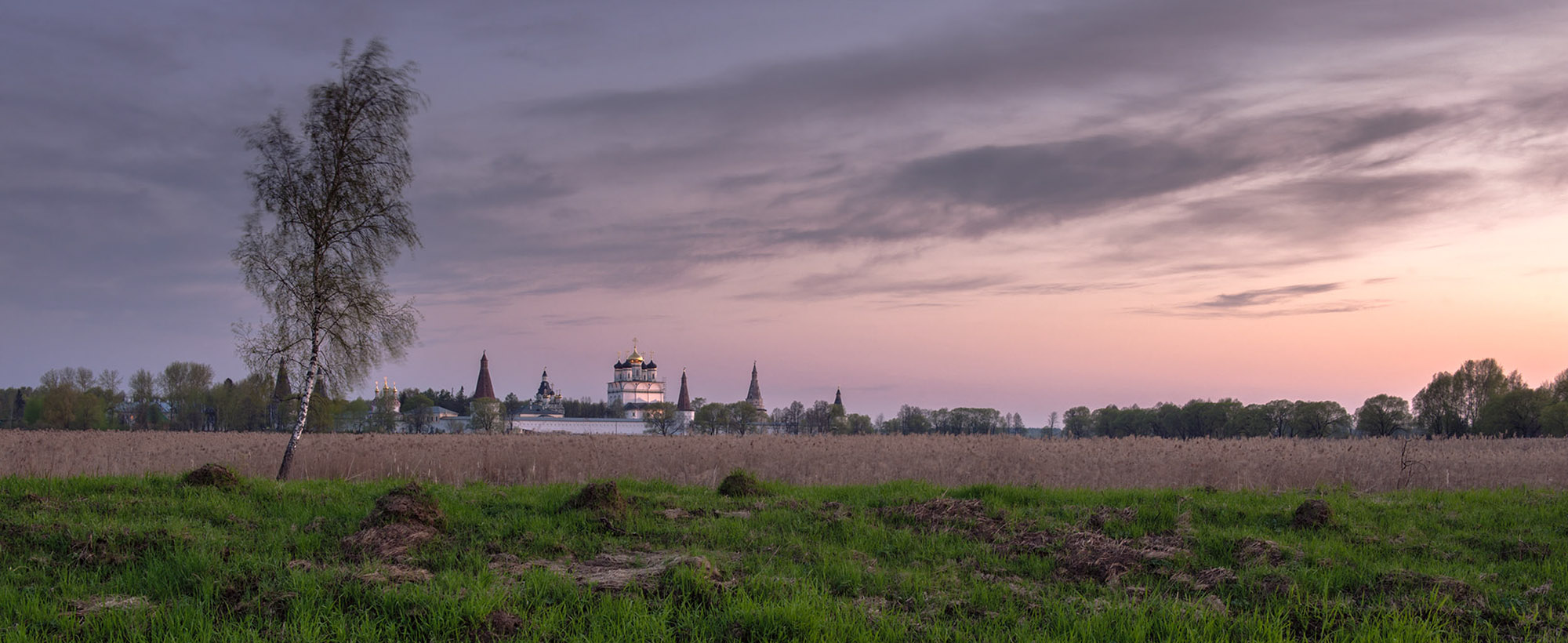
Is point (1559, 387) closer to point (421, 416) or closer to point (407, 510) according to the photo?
point (407, 510)

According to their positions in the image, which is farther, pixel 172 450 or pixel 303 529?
pixel 172 450

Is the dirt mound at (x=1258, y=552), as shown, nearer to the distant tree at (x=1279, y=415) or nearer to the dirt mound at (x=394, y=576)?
the dirt mound at (x=394, y=576)

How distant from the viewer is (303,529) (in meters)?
9.17

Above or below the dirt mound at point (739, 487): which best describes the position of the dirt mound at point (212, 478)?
above

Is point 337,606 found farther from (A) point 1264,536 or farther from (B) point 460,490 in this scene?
(A) point 1264,536

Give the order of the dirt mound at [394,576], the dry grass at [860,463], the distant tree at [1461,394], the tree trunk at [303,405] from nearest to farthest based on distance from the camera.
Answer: the dirt mound at [394,576], the tree trunk at [303,405], the dry grass at [860,463], the distant tree at [1461,394]

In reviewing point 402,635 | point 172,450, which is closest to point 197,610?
point 402,635

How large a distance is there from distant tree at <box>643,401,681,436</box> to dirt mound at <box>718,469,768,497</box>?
119m

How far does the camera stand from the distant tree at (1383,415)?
2931 inches

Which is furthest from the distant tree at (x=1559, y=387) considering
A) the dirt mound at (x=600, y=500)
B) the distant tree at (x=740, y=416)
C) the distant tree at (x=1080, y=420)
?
the distant tree at (x=740, y=416)

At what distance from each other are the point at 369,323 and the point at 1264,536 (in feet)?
52.0

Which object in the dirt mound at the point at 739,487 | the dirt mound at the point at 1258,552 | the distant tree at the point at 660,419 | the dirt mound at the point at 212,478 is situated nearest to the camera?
the dirt mound at the point at 1258,552

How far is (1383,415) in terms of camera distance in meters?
75.2

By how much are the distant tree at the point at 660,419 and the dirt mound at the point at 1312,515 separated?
122 metres
